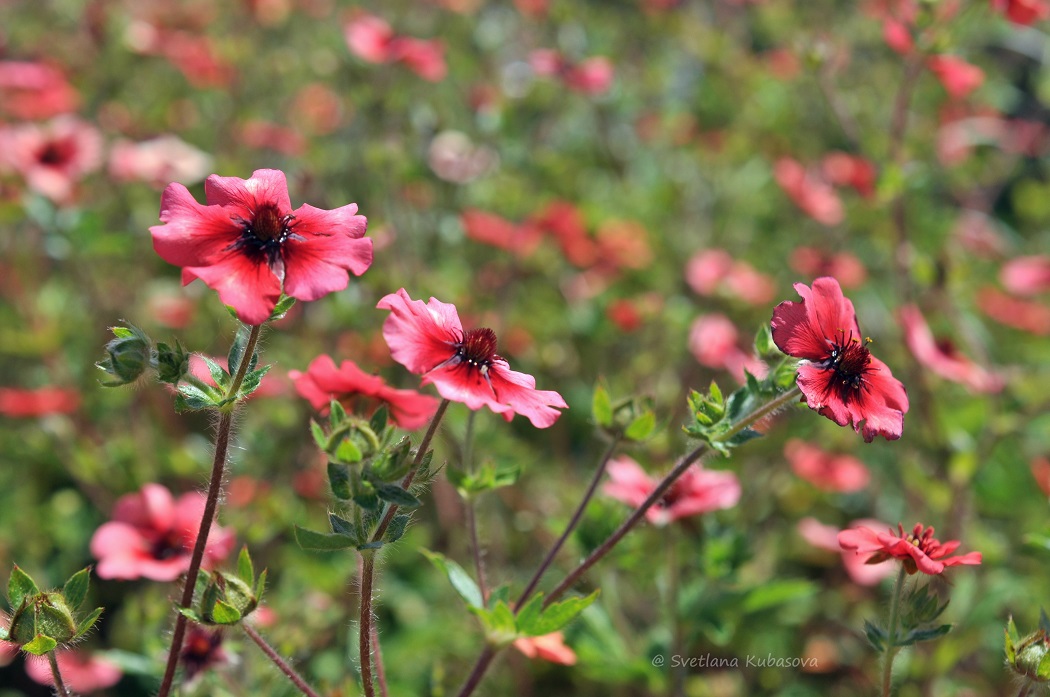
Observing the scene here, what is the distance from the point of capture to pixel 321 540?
1559 mm

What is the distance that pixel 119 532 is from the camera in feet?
7.43

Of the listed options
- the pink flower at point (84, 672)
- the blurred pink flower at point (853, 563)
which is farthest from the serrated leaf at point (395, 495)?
the blurred pink flower at point (853, 563)

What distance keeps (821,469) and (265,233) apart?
2501 millimetres

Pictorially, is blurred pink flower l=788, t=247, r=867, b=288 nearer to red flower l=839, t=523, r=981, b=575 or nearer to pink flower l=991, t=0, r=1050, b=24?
pink flower l=991, t=0, r=1050, b=24

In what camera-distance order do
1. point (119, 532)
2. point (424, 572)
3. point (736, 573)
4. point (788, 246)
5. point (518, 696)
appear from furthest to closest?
1. point (788, 246)
2. point (424, 572)
3. point (518, 696)
4. point (736, 573)
5. point (119, 532)

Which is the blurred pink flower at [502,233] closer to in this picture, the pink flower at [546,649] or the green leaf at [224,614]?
the pink flower at [546,649]

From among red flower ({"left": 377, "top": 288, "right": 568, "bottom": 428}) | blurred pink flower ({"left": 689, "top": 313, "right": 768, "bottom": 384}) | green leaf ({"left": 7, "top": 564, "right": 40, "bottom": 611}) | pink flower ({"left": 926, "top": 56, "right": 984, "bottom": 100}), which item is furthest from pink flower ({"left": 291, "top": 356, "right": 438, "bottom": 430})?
pink flower ({"left": 926, "top": 56, "right": 984, "bottom": 100})

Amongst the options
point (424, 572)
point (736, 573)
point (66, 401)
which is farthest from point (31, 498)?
point (736, 573)

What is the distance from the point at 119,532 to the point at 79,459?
1.11 meters

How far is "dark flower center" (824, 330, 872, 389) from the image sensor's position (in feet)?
5.47

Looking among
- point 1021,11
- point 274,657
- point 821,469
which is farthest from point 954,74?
point 274,657

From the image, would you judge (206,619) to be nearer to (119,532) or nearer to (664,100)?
(119,532)

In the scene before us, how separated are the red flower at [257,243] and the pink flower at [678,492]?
106 centimetres

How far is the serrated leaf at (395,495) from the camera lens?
148cm
